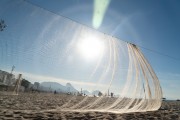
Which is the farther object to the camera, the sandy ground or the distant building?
the distant building

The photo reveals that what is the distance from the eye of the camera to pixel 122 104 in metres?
17.5

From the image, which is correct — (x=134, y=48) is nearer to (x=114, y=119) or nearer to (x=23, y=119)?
(x=114, y=119)

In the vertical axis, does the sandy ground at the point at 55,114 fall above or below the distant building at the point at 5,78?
below

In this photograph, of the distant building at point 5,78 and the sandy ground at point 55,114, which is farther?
the distant building at point 5,78

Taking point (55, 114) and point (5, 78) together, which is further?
point (5, 78)

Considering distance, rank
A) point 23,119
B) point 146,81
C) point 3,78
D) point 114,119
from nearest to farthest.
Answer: point 23,119
point 114,119
point 146,81
point 3,78

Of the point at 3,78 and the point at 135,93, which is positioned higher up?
Result: the point at 3,78

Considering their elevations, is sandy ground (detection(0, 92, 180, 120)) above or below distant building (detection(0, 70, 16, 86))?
below

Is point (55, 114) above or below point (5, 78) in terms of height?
below

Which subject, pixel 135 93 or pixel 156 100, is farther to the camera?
pixel 156 100

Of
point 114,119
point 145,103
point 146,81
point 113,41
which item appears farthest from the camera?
point 145,103

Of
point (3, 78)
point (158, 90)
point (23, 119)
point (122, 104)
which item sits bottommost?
point (23, 119)

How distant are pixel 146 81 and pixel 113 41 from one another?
393cm

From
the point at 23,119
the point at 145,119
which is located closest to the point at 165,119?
the point at 145,119
